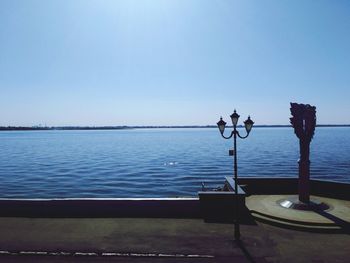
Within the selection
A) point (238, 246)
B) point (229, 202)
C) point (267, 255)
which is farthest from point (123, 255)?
point (229, 202)

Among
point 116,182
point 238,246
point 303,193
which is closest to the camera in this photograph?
point 238,246

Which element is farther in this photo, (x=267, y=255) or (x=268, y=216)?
(x=268, y=216)

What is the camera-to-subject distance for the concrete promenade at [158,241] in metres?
11.4

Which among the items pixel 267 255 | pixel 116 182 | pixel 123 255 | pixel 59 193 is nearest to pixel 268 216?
pixel 267 255

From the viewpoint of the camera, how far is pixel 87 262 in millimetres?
10938

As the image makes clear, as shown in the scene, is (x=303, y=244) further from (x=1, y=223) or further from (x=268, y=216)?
(x=1, y=223)

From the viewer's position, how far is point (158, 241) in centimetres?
1286

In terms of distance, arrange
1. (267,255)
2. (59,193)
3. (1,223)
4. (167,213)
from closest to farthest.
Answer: (267,255) → (1,223) → (167,213) → (59,193)

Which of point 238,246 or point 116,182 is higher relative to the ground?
point 238,246

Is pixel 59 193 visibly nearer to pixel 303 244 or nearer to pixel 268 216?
pixel 268 216

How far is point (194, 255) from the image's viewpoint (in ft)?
37.9

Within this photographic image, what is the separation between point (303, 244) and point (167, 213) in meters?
6.20

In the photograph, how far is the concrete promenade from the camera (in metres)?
11.4

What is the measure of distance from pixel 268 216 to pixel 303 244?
9.62 ft
